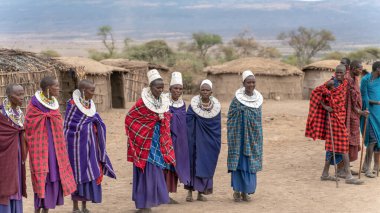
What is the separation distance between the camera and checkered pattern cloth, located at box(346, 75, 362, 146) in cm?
876

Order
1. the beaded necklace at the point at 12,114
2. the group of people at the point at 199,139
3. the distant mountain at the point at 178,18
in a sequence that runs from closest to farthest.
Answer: the beaded necklace at the point at 12,114, the group of people at the point at 199,139, the distant mountain at the point at 178,18

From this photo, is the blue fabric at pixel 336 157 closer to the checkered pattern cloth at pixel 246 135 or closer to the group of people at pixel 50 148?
the checkered pattern cloth at pixel 246 135

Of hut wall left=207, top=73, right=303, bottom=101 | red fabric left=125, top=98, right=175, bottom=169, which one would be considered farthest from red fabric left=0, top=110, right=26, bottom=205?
hut wall left=207, top=73, right=303, bottom=101

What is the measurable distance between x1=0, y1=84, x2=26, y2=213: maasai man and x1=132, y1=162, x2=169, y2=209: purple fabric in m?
1.32

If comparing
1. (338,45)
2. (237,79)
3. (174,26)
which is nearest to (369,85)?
(237,79)

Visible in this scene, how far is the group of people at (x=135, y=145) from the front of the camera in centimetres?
611

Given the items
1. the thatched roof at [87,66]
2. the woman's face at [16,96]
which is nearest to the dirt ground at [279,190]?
the woman's face at [16,96]

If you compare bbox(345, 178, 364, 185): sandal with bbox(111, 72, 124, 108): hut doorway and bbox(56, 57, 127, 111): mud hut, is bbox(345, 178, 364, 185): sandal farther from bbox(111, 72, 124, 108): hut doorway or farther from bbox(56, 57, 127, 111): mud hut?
bbox(111, 72, 124, 108): hut doorway

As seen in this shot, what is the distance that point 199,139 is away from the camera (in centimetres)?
765

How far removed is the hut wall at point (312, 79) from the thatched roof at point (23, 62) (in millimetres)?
11255

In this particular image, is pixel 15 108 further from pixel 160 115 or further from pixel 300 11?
pixel 300 11

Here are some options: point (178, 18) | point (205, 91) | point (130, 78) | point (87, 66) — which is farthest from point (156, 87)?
point (178, 18)

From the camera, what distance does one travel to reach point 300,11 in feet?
460

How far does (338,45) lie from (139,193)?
87.7 metres
